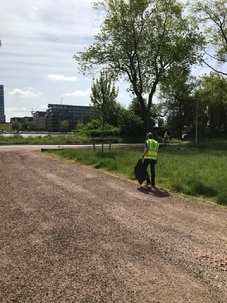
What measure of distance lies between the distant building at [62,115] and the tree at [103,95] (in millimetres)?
124672

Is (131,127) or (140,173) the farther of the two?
(131,127)

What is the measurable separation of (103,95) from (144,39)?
13009 mm

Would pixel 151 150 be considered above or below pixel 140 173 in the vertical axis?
above

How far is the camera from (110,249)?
6203 mm

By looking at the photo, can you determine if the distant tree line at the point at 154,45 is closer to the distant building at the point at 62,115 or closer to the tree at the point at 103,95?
the tree at the point at 103,95

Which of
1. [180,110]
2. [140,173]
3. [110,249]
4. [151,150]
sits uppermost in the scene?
[180,110]

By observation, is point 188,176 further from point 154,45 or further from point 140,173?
point 154,45

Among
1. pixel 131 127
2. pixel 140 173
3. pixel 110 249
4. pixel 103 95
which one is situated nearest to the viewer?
pixel 110 249

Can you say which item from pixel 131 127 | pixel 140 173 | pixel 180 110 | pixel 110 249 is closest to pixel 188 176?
pixel 140 173

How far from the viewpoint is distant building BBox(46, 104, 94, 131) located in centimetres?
15850

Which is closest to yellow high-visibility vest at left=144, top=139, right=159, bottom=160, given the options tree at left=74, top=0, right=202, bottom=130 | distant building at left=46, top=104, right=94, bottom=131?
tree at left=74, top=0, right=202, bottom=130

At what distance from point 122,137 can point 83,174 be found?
129 ft

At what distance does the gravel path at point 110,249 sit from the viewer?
4.73 m

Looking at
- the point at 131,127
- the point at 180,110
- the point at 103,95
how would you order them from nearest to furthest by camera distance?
the point at 103,95
the point at 131,127
the point at 180,110
